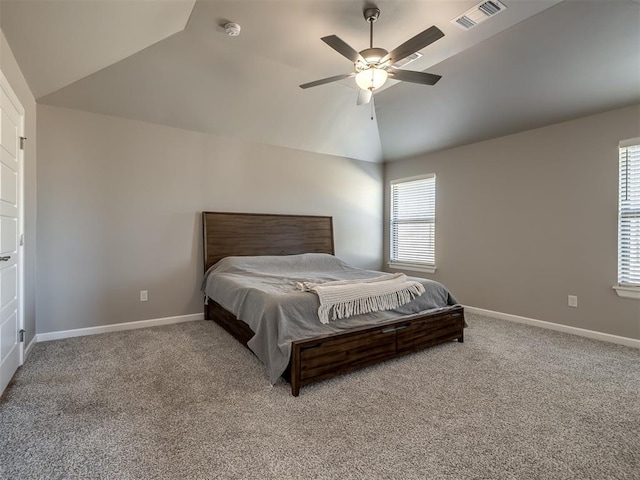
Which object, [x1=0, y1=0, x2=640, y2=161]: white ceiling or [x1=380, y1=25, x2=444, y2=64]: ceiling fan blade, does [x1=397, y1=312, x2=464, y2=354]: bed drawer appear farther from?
[x1=0, y1=0, x2=640, y2=161]: white ceiling

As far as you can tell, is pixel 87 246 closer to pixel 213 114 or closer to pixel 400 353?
pixel 213 114

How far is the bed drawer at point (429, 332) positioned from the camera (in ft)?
9.32

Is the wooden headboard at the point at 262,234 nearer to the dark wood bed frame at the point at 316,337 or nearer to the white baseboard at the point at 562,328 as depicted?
the dark wood bed frame at the point at 316,337

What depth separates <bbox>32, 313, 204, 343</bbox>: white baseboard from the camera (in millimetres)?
3260

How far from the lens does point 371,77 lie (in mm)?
2391

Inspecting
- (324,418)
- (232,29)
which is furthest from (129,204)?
(324,418)

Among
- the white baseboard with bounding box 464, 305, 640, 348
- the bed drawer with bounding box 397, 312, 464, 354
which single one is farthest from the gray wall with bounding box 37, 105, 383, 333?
the white baseboard with bounding box 464, 305, 640, 348

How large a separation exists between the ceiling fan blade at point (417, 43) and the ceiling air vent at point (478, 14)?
2.23 ft

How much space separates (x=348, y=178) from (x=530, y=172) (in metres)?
2.50

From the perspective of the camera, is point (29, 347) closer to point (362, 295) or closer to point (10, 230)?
point (10, 230)

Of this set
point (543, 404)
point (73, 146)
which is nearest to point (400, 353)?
point (543, 404)

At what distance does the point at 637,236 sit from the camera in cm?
319

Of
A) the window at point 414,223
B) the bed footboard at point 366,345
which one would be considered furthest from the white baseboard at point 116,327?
the window at point 414,223

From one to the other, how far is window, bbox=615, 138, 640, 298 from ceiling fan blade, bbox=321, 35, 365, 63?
9.53 feet
